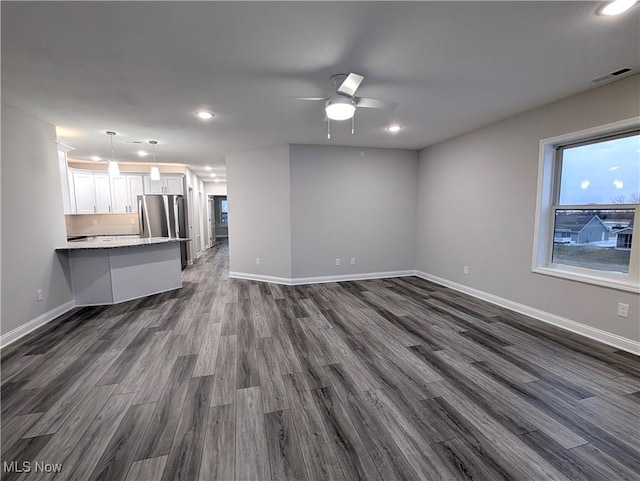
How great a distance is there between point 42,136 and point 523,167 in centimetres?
621

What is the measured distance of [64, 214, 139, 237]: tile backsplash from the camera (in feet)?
20.6

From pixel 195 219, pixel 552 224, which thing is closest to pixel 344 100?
pixel 552 224

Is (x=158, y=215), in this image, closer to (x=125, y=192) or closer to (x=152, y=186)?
(x=152, y=186)

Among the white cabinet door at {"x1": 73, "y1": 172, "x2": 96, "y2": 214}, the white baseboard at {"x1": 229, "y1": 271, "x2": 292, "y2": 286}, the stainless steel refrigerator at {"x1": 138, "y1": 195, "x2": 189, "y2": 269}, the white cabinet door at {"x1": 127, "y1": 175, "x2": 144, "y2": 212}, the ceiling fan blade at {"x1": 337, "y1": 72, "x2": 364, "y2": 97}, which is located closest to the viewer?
the ceiling fan blade at {"x1": 337, "y1": 72, "x2": 364, "y2": 97}

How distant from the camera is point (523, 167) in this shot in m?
3.63

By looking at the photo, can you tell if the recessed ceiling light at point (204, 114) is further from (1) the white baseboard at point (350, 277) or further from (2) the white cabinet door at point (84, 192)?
(2) the white cabinet door at point (84, 192)

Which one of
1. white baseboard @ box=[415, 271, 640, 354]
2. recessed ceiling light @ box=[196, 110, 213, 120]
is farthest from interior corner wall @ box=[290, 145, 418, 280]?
recessed ceiling light @ box=[196, 110, 213, 120]

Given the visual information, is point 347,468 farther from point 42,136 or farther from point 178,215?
point 178,215

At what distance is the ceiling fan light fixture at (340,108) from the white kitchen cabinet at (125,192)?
241 inches

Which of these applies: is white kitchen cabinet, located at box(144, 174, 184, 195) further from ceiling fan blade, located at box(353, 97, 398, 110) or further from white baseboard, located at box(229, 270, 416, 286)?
ceiling fan blade, located at box(353, 97, 398, 110)

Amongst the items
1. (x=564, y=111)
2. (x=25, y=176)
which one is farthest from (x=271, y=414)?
(x=564, y=111)

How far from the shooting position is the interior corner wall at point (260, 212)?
5.17 metres

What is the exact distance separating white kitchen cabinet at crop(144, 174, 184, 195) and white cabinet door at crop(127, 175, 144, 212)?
5.9 inches

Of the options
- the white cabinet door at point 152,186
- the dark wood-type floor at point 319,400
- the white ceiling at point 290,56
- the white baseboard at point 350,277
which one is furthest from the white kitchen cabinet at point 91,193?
the white baseboard at point 350,277
